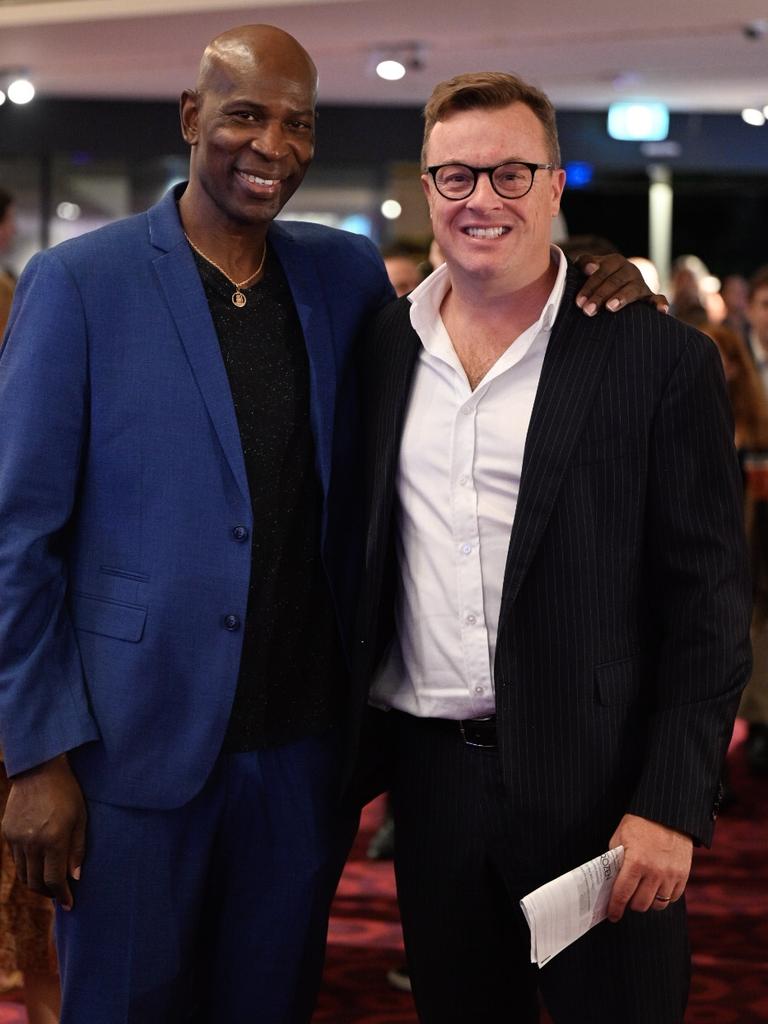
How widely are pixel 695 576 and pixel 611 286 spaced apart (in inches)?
18.0

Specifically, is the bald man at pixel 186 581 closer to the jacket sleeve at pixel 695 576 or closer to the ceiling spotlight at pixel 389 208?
the jacket sleeve at pixel 695 576

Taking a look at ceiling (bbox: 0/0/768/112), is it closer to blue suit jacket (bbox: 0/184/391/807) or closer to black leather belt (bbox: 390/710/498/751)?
blue suit jacket (bbox: 0/184/391/807)

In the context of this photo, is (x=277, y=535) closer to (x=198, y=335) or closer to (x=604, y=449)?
(x=198, y=335)

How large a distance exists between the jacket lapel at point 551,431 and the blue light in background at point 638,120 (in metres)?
9.90

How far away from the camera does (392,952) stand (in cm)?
382

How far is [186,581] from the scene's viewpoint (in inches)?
79.0

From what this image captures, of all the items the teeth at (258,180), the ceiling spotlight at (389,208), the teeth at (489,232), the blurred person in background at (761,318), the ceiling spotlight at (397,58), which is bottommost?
the teeth at (489,232)

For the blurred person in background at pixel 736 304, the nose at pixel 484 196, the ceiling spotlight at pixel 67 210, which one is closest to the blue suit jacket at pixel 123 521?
the nose at pixel 484 196

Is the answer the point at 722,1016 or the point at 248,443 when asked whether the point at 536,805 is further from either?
the point at 722,1016

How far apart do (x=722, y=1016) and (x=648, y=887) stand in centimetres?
179

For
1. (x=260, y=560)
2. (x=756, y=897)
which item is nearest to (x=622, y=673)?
(x=260, y=560)

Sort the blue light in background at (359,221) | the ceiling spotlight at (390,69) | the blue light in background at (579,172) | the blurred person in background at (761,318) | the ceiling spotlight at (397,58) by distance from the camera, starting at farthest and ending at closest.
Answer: the blue light in background at (359,221), the blue light in background at (579,172), the ceiling spotlight at (390,69), the ceiling spotlight at (397,58), the blurred person in background at (761,318)

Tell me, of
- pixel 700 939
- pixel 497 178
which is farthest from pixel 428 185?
pixel 700 939

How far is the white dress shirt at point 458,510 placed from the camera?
6.57ft
